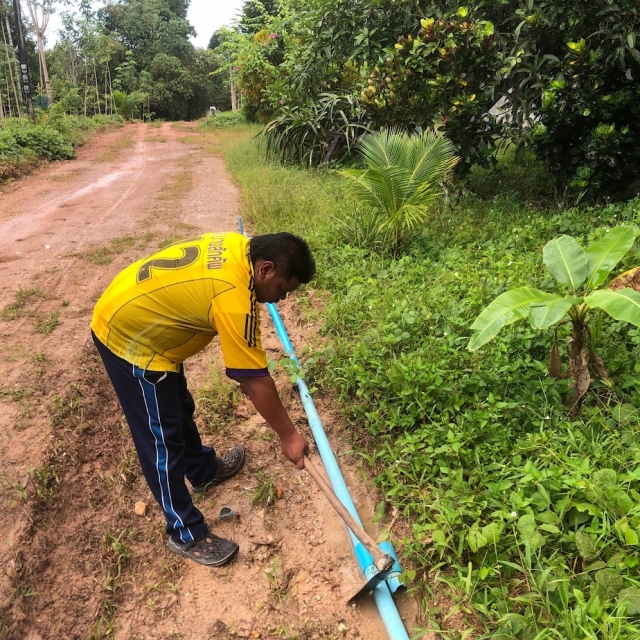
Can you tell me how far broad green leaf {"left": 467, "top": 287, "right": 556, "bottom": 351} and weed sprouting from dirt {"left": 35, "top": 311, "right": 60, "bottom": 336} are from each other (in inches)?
134

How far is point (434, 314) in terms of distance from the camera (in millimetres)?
3248

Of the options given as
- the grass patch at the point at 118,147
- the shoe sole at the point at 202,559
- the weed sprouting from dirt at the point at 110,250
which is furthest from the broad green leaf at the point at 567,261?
the grass patch at the point at 118,147

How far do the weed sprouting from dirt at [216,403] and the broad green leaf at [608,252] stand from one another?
2.26 metres

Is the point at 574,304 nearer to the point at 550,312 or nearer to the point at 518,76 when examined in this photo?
the point at 550,312

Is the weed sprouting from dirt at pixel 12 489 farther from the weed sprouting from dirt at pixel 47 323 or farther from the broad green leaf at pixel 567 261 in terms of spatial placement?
the broad green leaf at pixel 567 261

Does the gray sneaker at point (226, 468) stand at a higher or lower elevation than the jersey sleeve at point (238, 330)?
lower

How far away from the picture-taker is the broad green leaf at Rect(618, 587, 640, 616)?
1571 millimetres

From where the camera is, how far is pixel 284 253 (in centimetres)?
182

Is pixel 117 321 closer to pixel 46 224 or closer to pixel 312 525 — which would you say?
pixel 312 525

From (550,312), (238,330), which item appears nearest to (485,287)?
(550,312)

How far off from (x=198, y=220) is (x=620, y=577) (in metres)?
6.47

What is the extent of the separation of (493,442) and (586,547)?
0.64m

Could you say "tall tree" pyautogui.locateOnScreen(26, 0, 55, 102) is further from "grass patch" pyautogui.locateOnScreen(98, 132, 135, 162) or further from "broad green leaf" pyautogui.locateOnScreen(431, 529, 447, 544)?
"broad green leaf" pyautogui.locateOnScreen(431, 529, 447, 544)

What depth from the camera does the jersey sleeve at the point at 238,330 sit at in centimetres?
171
